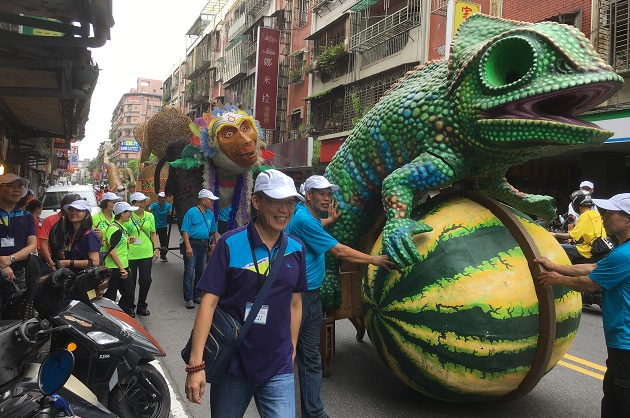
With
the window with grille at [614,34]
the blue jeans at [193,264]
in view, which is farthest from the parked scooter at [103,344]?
the window with grille at [614,34]

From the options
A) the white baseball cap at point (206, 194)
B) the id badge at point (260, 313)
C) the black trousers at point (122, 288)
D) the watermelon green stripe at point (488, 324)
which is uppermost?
the white baseball cap at point (206, 194)

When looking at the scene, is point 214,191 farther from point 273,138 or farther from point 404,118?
point 273,138

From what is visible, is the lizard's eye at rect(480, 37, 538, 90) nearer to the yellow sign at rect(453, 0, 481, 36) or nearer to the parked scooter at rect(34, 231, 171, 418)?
the parked scooter at rect(34, 231, 171, 418)

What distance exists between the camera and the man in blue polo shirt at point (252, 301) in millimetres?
2488

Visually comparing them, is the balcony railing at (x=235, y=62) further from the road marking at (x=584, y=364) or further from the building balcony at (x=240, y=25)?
the road marking at (x=584, y=364)

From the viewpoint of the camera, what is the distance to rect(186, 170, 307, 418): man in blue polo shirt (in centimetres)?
249

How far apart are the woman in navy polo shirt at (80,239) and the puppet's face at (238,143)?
2.58m

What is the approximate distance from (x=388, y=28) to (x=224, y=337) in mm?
19704

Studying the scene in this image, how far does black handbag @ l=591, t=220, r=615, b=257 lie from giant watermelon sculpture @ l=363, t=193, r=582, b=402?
4.58m

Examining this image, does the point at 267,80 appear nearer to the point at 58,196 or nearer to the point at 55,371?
the point at 58,196

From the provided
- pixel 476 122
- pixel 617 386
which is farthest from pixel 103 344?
pixel 617 386

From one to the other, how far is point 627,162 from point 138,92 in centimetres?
11608

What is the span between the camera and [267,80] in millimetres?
27859

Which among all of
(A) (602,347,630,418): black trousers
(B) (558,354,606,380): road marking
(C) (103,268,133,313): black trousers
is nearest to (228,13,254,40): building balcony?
(C) (103,268,133,313): black trousers
